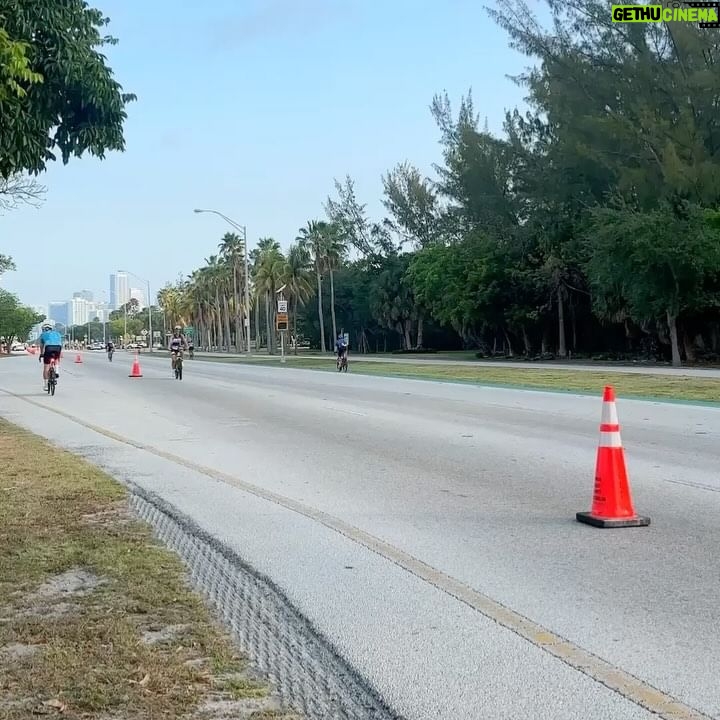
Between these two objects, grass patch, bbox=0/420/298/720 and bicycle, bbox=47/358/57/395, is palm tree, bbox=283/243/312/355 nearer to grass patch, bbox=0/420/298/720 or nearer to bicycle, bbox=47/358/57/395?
bicycle, bbox=47/358/57/395

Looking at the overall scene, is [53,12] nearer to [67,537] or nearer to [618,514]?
[67,537]

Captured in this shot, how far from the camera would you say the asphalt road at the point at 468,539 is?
4652 mm

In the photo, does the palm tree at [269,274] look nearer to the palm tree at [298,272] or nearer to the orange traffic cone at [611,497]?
the palm tree at [298,272]

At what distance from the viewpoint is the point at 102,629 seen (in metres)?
5.17

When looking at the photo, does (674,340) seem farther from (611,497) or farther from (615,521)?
(615,521)

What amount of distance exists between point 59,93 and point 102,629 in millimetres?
7672

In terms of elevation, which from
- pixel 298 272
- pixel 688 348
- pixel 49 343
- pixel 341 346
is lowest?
pixel 688 348

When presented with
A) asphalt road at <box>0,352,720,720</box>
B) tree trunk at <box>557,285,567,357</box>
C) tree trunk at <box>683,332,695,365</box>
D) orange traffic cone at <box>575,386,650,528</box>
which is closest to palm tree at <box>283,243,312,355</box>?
Answer: tree trunk at <box>557,285,567,357</box>

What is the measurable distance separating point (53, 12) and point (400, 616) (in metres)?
7.83

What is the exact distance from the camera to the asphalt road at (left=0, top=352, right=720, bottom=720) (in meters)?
4.65

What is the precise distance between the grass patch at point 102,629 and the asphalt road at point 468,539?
68 centimetres

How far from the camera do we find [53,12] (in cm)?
1034

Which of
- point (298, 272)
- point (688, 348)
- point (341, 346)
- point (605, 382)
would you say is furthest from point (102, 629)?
point (298, 272)

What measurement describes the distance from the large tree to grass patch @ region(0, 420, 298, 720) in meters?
3.97
